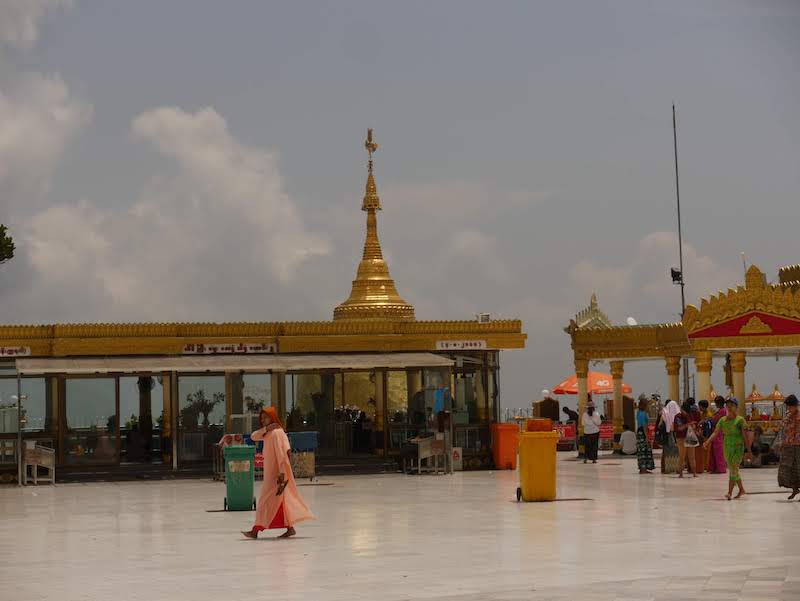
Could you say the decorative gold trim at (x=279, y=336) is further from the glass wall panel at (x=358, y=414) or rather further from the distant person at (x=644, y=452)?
the distant person at (x=644, y=452)

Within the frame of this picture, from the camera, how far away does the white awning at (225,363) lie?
30.1 m

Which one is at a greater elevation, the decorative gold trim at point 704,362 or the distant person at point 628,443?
the decorative gold trim at point 704,362

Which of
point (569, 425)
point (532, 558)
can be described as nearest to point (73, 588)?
point (532, 558)

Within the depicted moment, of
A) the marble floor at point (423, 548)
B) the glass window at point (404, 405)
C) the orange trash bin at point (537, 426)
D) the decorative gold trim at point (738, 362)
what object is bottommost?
the marble floor at point (423, 548)

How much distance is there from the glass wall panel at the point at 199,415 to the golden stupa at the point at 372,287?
7983 millimetres

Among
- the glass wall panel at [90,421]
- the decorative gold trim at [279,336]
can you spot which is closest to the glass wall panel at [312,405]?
the decorative gold trim at [279,336]

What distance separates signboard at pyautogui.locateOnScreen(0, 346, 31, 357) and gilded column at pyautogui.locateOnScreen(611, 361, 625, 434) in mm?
16766

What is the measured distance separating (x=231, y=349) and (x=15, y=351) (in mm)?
4351

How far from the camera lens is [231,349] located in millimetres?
32406

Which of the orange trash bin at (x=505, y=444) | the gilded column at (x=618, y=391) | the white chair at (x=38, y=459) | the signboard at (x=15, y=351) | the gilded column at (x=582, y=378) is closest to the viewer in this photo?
the white chair at (x=38, y=459)

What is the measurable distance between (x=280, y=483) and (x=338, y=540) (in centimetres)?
122

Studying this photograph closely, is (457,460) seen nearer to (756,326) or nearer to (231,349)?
(231,349)

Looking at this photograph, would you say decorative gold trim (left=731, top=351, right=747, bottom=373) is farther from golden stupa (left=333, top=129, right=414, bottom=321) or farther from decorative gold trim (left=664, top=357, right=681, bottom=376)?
golden stupa (left=333, top=129, right=414, bottom=321)

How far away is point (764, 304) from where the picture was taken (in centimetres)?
3222
